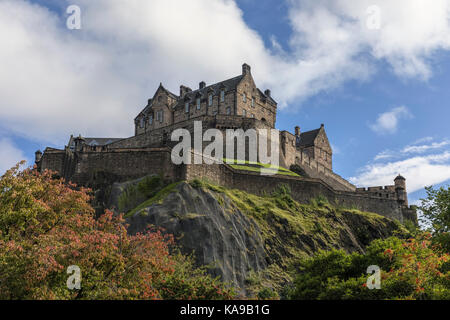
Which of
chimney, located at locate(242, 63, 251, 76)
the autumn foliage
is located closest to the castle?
chimney, located at locate(242, 63, 251, 76)

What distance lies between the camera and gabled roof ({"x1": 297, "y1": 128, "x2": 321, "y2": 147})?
8012 cm

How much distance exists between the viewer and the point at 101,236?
A: 840 inches

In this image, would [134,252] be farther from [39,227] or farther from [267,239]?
[267,239]

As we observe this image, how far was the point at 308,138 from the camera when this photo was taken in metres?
81.9

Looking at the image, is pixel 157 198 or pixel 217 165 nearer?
pixel 157 198

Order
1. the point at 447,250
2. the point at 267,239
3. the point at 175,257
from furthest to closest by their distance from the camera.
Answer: the point at 267,239 < the point at 175,257 < the point at 447,250

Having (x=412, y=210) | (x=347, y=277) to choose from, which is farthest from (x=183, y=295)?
(x=412, y=210)

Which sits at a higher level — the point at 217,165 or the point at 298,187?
the point at 217,165

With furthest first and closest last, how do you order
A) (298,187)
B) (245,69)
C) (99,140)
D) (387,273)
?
(99,140), (245,69), (298,187), (387,273)

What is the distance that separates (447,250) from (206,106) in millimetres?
48543

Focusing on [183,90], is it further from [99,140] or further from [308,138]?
[308,138]

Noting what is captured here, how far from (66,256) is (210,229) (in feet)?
55.4

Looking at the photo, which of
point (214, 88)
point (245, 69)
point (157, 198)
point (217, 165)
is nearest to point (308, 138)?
point (245, 69)

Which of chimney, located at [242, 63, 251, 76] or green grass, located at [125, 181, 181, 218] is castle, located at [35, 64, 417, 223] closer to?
chimney, located at [242, 63, 251, 76]
